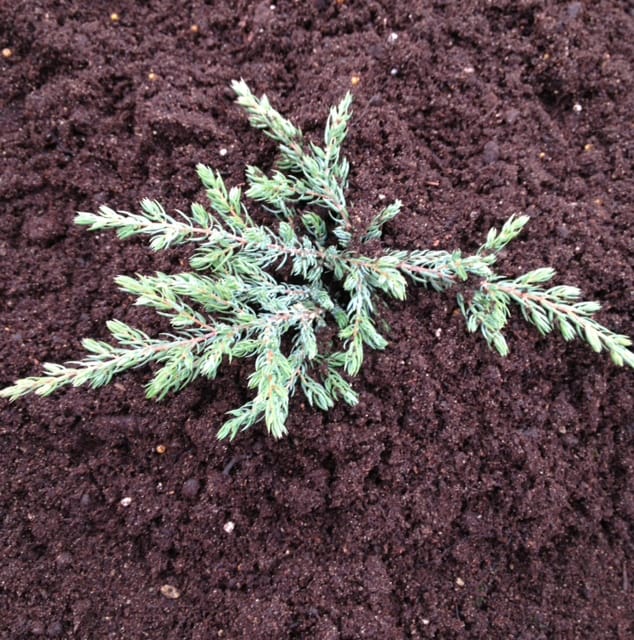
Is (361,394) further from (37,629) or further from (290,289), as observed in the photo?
(37,629)

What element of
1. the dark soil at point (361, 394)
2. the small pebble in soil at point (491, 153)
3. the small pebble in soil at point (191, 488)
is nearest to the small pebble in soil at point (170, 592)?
the dark soil at point (361, 394)

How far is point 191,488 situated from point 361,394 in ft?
3.12

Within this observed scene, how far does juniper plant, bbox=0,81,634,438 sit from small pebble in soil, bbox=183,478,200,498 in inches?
14.7

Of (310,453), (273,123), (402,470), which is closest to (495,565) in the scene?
(402,470)

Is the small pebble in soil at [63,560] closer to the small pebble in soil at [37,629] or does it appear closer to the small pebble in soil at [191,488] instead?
the small pebble in soil at [37,629]

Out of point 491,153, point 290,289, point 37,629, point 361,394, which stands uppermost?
point 491,153

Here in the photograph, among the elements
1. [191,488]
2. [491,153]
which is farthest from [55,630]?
[491,153]

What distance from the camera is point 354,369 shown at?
84.3 inches

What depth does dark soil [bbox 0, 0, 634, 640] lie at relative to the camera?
7.94 ft

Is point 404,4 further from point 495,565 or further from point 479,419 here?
point 495,565

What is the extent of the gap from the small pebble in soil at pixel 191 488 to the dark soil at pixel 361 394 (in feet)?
0.05

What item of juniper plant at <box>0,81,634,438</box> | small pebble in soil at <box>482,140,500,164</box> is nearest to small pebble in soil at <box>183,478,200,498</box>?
juniper plant at <box>0,81,634,438</box>

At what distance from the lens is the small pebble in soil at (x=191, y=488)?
2453mm

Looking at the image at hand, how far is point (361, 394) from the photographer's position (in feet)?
→ 7.97
